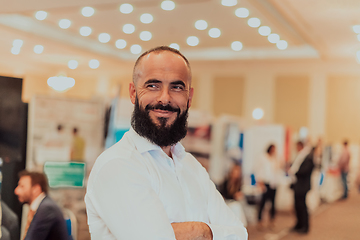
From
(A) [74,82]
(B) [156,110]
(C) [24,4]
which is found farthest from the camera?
(A) [74,82]

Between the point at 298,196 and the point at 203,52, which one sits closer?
the point at 298,196

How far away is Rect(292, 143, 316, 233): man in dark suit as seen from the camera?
20.9ft

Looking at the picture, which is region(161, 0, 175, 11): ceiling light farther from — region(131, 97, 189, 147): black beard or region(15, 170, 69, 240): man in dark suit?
region(131, 97, 189, 147): black beard

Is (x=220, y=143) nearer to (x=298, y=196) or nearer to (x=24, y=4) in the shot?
(x=298, y=196)

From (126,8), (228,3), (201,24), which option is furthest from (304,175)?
(126,8)

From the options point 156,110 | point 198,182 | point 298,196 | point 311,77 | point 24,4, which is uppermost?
point 311,77

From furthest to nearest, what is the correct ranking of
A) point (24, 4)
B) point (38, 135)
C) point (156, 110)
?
Answer: point (38, 135) < point (24, 4) < point (156, 110)

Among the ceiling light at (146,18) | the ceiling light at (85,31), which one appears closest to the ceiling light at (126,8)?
the ceiling light at (146,18)

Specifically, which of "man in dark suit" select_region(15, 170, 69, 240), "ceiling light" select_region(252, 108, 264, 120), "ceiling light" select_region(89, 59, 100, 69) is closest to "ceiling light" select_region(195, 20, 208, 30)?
"ceiling light" select_region(252, 108, 264, 120)

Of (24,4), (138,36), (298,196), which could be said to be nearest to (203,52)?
(138,36)

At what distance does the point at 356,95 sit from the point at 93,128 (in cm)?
1024

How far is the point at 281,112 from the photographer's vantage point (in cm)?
1352

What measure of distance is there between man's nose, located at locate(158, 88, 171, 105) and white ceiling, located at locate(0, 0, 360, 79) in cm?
387

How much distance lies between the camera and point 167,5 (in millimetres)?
7176
